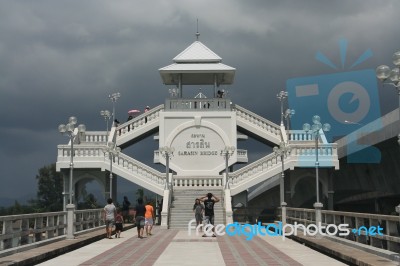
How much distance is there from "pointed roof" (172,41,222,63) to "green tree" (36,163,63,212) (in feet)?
186

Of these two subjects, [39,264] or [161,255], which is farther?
[161,255]

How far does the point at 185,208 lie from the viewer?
106 ft

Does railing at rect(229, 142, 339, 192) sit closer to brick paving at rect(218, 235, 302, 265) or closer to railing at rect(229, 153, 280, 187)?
railing at rect(229, 153, 280, 187)

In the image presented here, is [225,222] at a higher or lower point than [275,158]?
lower

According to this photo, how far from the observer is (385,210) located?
4491 cm

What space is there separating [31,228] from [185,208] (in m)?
15.3

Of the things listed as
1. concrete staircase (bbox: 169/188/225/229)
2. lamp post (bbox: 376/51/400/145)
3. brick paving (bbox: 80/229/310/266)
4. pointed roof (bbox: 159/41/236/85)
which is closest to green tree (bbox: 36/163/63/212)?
pointed roof (bbox: 159/41/236/85)

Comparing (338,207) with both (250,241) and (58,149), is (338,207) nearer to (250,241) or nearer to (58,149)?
(58,149)

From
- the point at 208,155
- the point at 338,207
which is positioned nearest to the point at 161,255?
the point at 208,155

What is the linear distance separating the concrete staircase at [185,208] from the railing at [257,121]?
7.74m

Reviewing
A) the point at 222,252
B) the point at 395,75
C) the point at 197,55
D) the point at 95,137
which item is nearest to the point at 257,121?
the point at 197,55

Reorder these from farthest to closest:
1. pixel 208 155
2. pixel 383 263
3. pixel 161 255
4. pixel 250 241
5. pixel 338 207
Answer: pixel 338 207, pixel 208 155, pixel 250 241, pixel 161 255, pixel 383 263

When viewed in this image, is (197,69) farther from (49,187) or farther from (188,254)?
(49,187)

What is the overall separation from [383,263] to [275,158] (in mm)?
23405
